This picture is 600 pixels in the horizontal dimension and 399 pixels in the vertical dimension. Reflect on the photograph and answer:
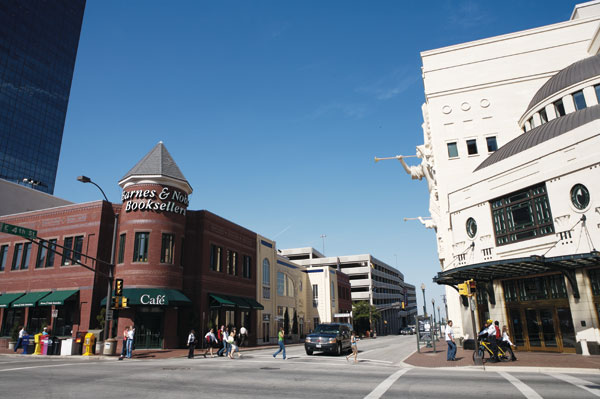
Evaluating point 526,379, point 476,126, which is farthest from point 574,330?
point 476,126

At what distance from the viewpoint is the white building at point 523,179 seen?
18.9 metres

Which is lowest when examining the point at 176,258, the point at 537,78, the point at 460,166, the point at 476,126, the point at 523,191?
the point at 176,258

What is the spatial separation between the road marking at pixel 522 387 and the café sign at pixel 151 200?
24325 mm

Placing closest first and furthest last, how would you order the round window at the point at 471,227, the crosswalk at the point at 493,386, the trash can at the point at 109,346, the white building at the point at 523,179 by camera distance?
the crosswalk at the point at 493,386
the white building at the point at 523,179
the trash can at the point at 109,346
the round window at the point at 471,227

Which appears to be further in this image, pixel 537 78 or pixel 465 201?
pixel 537 78

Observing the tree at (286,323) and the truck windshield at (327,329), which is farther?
the tree at (286,323)

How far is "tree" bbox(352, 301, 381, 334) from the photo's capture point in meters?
74.6

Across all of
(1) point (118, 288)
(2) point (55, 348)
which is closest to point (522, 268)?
(1) point (118, 288)

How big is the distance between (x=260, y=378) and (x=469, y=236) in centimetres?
1799

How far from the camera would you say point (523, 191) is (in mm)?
22375

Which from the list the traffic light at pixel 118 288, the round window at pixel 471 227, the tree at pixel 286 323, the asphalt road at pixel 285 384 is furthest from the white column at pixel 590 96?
Answer: the tree at pixel 286 323

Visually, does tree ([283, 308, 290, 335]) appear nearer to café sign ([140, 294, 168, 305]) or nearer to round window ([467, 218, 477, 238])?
café sign ([140, 294, 168, 305])

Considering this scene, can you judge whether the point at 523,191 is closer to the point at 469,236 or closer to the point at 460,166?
the point at 469,236

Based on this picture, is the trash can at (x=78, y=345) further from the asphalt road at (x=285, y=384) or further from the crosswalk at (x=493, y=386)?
the crosswalk at (x=493, y=386)
